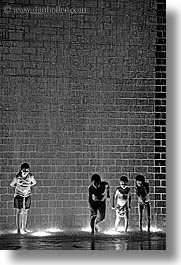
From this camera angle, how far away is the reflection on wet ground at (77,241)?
1548 mm

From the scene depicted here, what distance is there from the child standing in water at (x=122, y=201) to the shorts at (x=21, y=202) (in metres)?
0.23

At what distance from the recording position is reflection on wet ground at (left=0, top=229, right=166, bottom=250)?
1.55 meters

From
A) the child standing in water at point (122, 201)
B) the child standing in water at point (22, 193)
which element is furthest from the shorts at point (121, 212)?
the child standing in water at point (22, 193)

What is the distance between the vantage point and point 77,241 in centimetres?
156

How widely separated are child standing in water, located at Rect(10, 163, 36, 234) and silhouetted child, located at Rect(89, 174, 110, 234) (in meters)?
0.16

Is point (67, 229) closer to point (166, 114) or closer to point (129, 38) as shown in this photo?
point (166, 114)

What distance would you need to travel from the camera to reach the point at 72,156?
5.16 feet

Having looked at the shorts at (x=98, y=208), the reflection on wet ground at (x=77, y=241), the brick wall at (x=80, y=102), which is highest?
the brick wall at (x=80, y=102)

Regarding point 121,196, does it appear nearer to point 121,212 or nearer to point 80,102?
point 121,212

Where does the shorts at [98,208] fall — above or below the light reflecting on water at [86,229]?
above

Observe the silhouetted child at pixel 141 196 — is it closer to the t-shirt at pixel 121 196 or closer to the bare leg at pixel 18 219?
the t-shirt at pixel 121 196

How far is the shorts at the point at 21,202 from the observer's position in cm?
155

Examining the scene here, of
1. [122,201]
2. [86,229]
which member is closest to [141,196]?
[122,201]

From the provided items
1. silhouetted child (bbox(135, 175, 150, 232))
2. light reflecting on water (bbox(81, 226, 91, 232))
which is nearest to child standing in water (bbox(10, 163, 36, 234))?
light reflecting on water (bbox(81, 226, 91, 232))
